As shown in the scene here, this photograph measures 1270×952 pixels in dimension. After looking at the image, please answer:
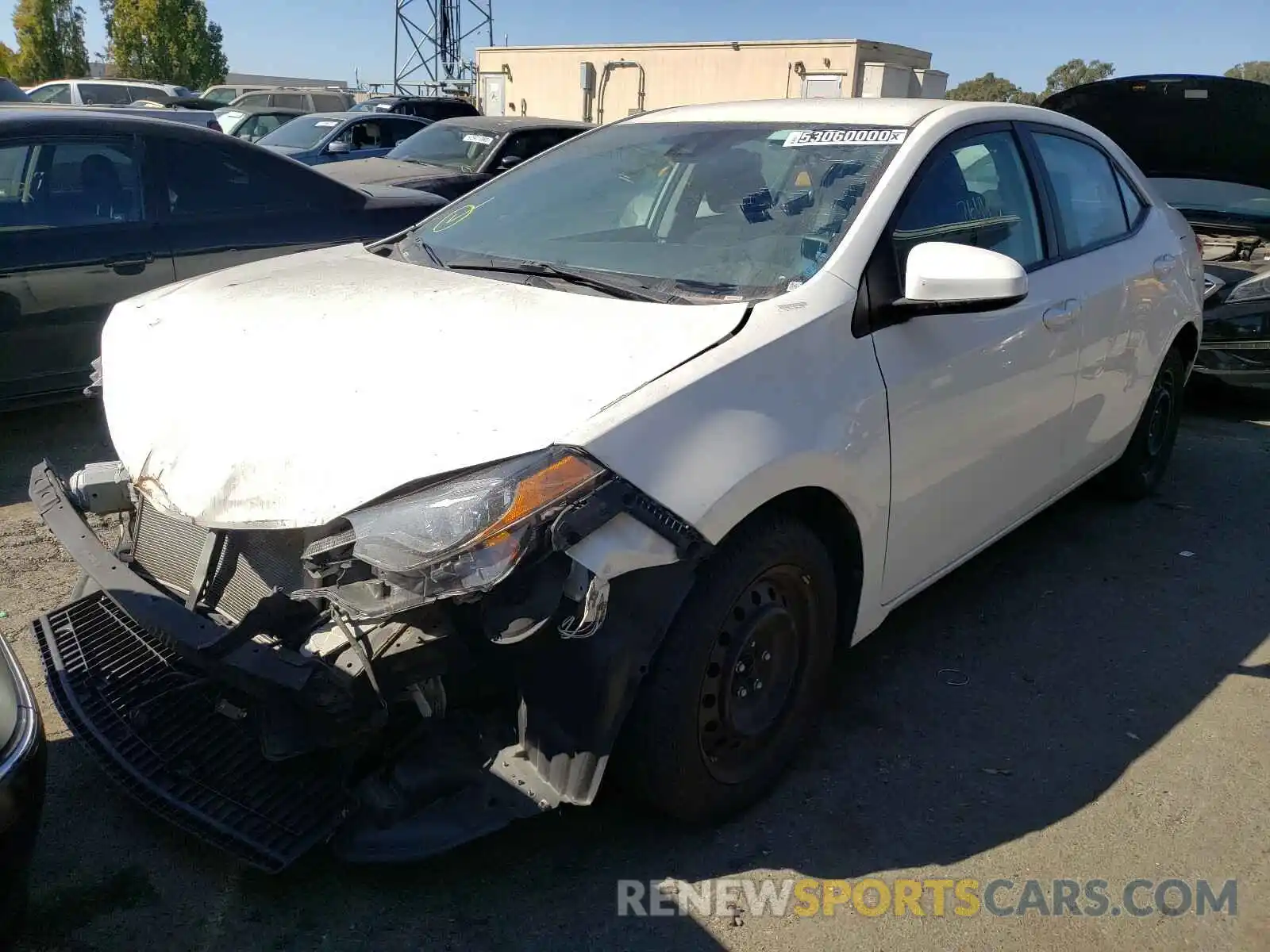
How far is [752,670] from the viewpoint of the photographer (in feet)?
8.71

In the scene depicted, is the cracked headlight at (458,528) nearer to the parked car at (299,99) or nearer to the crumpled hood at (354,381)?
the crumpled hood at (354,381)

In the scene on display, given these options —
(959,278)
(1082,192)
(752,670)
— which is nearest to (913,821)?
(752,670)

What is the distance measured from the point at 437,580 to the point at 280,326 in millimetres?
1050

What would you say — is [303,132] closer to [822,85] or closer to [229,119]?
[229,119]

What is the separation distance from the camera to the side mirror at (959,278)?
2.74 metres

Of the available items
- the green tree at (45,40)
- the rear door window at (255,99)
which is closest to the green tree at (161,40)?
the green tree at (45,40)

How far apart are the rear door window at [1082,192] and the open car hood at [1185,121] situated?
2.12 metres

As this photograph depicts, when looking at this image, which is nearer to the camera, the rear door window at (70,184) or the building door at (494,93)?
the rear door window at (70,184)

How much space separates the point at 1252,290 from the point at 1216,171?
4.02ft

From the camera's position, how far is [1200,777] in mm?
3053

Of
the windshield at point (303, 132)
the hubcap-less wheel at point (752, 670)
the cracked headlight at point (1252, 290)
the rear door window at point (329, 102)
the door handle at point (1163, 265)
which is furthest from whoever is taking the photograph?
the rear door window at point (329, 102)

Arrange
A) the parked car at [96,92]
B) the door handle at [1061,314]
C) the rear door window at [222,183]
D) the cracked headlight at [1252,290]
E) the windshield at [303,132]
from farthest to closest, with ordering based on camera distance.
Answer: the parked car at [96,92]
the windshield at [303,132]
the cracked headlight at [1252,290]
the rear door window at [222,183]
the door handle at [1061,314]

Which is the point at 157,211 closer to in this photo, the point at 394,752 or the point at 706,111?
the point at 706,111

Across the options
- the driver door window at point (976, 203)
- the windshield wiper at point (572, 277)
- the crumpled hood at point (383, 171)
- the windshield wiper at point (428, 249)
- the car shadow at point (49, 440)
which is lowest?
the car shadow at point (49, 440)
